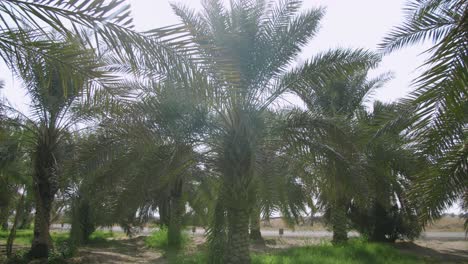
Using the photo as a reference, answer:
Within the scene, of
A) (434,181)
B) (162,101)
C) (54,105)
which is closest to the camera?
(434,181)

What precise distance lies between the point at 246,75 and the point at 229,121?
1.23 m

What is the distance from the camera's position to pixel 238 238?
37.0 feet

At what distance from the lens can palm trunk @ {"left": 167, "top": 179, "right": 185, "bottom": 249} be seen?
68.7 ft

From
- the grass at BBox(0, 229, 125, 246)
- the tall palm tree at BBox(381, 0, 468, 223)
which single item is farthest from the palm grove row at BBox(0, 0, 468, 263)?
the grass at BBox(0, 229, 125, 246)

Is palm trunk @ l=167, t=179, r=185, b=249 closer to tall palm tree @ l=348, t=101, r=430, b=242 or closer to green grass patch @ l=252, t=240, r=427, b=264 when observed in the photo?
green grass patch @ l=252, t=240, r=427, b=264

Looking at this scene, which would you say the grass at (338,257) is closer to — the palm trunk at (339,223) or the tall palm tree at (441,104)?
the palm trunk at (339,223)

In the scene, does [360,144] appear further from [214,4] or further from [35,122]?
[35,122]

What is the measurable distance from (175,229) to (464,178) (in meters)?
16.1

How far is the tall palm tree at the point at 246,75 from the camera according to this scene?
1049 centimetres

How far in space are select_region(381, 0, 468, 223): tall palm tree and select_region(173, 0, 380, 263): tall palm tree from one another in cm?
A: 278

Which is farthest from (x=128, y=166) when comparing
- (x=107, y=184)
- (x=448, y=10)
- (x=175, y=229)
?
(x=175, y=229)

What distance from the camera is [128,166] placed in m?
11.2

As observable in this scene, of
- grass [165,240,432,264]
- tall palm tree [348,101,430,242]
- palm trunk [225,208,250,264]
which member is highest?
tall palm tree [348,101,430,242]

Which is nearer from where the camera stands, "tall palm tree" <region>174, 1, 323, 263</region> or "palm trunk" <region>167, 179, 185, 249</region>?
"tall palm tree" <region>174, 1, 323, 263</region>
